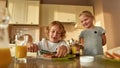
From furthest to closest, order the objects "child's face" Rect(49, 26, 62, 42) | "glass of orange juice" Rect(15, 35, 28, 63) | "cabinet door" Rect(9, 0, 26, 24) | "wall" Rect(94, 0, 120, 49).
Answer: "cabinet door" Rect(9, 0, 26, 24)
"wall" Rect(94, 0, 120, 49)
"child's face" Rect(49, 26, 62, 42)
"glass of orange juice" Rect(15, 35, 28, 63)

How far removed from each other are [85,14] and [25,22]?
165 cm

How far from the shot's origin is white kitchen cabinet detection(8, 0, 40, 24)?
317cm

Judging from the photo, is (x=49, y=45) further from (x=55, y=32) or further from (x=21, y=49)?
(x=21, y=49)

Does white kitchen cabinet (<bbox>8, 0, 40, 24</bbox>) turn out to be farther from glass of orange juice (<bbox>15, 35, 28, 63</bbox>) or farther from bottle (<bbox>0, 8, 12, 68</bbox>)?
bottle (<bbox>0, 8, 12, 68</bbox>)

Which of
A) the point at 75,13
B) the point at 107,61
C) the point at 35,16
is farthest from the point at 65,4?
the point at 107,61

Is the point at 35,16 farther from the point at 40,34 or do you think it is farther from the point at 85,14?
the point at 85,14

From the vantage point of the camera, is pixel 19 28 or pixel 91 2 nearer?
pixel 19 28

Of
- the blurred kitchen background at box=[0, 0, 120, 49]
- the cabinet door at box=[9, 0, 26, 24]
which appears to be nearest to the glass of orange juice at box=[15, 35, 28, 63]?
the blurred kitchen background at box=[0, 0, 120, 49]

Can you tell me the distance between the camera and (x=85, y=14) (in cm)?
177

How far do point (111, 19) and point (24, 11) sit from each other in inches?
59.4

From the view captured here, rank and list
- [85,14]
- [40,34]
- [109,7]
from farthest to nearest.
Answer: [40,34]
[109,7]
[85,14]

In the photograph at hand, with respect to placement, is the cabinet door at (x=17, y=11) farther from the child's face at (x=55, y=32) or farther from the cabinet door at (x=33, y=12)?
the child's face at (x=55, y=32)

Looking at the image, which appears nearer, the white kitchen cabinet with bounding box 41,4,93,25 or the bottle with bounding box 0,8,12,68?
the bottle with bounding box 0,8,12,68

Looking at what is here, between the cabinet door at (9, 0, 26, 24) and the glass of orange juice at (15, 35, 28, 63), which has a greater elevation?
the cabinet door at (9, 0, 26, 24)
